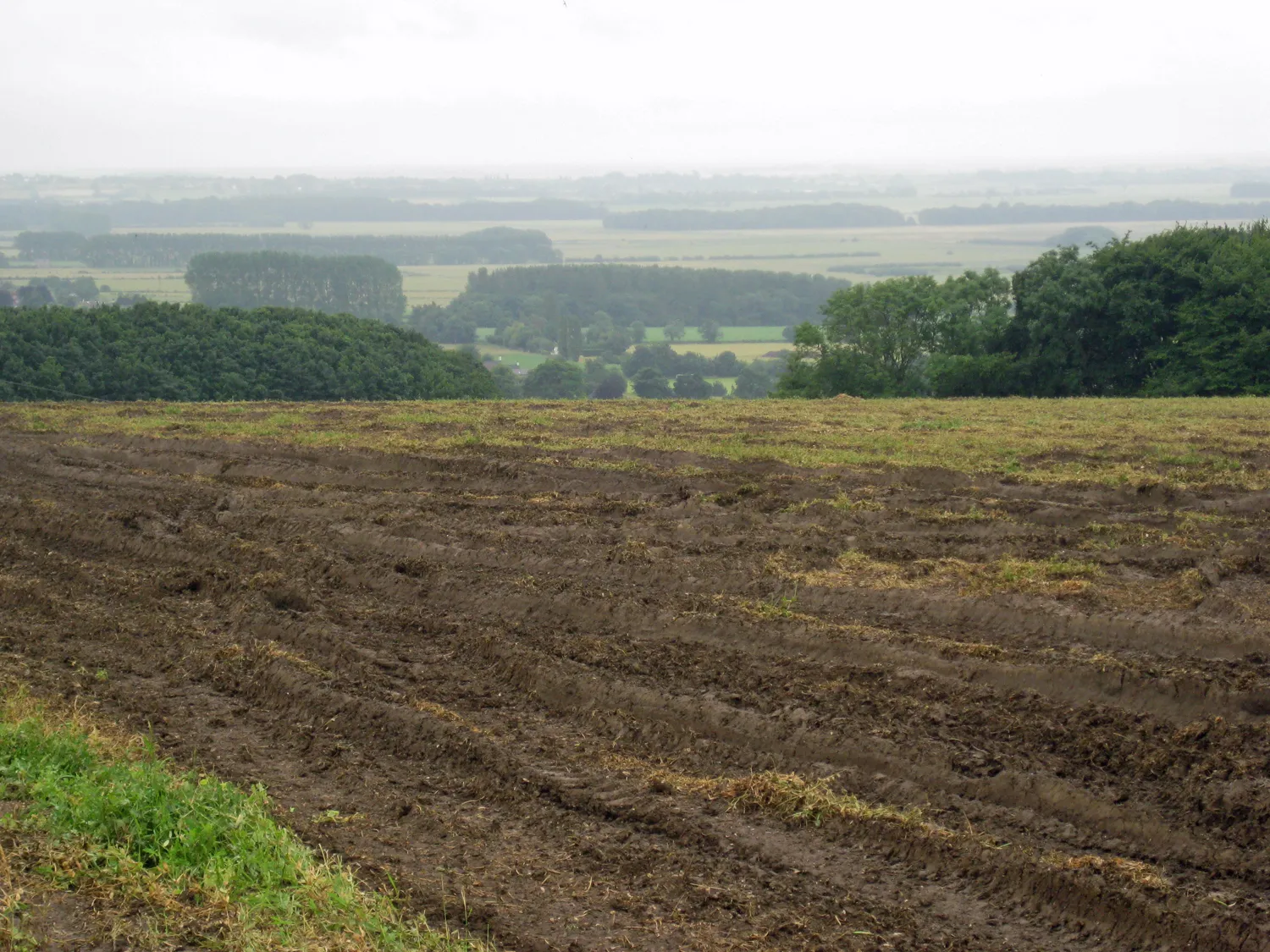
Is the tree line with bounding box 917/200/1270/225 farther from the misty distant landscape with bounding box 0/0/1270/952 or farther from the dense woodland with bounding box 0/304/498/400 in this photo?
the misty distant landscape with bounding box 0/0/1270/952

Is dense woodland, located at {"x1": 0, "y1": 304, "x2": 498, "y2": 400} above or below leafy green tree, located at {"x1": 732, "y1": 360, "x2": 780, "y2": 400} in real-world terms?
above

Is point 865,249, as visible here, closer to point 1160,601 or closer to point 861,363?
point 861,363

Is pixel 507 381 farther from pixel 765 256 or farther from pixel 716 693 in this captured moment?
pixel 765 256

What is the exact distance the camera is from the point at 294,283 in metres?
92.4

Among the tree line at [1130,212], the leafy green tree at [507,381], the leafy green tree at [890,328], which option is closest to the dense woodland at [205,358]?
the leafy green tree at [507,381]

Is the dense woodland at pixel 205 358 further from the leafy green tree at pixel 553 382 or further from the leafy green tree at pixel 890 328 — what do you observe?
the leafy green tree at pixel 890 328

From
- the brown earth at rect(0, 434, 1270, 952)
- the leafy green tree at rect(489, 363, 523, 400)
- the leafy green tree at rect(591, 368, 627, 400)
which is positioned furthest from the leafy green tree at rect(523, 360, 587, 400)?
the brown earth at rect(0, 434, 1270, 952)

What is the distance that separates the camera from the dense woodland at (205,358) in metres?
37.2

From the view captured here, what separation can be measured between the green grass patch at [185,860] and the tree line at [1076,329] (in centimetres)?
3511

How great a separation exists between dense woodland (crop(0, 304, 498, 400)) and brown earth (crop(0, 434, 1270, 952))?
2636 centimetres

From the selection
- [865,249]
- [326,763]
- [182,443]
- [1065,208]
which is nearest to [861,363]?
[182,443]

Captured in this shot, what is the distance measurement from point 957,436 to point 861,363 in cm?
2320

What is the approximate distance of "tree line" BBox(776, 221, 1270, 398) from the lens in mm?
35344

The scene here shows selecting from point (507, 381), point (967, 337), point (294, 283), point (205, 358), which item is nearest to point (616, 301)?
point (294, 283)
